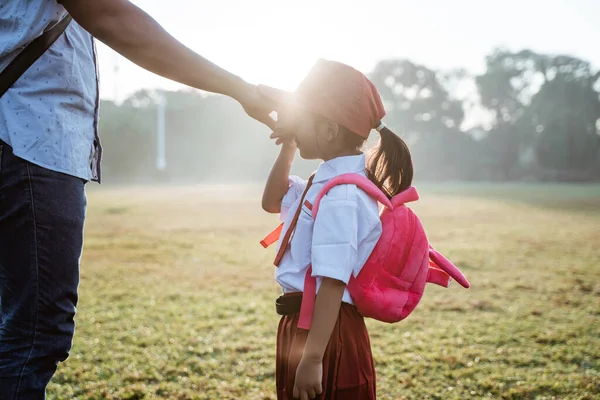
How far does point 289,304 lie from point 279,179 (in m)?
0.43

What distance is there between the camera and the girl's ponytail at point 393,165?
5.40 ft

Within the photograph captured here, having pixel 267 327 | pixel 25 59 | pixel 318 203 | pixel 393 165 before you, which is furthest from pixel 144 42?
pixel 267 327

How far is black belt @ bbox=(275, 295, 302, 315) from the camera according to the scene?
1590 mm

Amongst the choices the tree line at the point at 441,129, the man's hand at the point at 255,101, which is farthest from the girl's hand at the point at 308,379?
the tree line at the point at 441,129

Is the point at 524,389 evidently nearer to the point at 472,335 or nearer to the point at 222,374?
the point at 472,335

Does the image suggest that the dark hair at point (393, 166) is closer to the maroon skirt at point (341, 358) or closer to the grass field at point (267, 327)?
the maroon skirt at point (341, 358)

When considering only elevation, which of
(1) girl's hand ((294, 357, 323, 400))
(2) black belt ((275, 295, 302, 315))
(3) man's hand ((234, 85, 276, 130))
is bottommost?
(1) girl's hand ((294, 357, 323, 400))

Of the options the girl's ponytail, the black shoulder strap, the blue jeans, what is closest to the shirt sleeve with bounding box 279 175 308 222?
the girl's ponytail

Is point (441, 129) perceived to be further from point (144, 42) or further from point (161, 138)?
point (144, 42)

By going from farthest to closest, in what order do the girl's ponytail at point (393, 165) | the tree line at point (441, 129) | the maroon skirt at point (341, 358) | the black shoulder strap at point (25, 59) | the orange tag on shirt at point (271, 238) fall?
the tree line at point (441, 129) < the orange tag on shirt at point (271, 238) < the girl's ponytail at point (393, 165) < the maroon skirt at point (341, 358) < the black shoulder strap at point (25, 59)

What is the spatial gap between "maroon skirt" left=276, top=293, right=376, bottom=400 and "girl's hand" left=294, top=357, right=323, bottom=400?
101 mm

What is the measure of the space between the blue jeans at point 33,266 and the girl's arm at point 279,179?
64cm

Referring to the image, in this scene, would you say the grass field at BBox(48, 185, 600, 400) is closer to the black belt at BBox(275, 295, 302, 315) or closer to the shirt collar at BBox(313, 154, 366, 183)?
the black belt at BBox(275, 295, 302, 315)

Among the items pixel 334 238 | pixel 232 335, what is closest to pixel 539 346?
pixel 232 335
